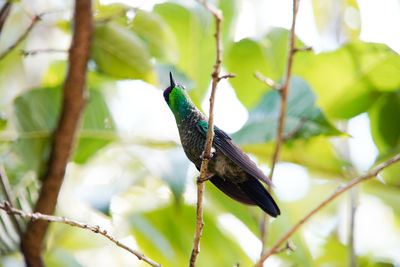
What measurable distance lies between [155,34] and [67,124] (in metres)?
0.87

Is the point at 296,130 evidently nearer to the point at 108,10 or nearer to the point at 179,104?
the point at 179,104

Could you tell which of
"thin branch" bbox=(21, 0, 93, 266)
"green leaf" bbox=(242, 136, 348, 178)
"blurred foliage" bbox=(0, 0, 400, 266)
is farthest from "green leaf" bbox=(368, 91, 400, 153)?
"thin branch" bbox=(21, 0, 93, 266)

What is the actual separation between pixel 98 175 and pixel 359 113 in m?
1.96

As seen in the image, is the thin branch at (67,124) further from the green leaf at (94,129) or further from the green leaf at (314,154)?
the green leaf at (314,154)

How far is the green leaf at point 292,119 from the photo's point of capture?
255 centimetres

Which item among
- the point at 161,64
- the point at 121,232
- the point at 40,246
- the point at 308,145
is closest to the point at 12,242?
the point at 40,246

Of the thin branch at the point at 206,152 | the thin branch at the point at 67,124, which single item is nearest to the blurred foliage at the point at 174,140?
the thin branch at the point at 67,124

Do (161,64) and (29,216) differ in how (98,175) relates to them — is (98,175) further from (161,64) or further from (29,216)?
(29,216)

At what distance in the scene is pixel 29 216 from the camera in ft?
5.23

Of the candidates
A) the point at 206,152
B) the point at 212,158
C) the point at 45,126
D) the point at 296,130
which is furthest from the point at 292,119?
the point at 45,126

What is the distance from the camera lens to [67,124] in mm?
2328

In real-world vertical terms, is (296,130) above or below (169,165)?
above

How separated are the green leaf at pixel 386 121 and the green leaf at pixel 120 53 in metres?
1.27

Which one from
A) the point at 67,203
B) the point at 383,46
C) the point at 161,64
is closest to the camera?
the point at 383,46
